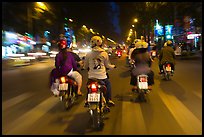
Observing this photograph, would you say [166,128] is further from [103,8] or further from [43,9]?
[103,8]

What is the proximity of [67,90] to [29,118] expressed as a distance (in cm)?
121

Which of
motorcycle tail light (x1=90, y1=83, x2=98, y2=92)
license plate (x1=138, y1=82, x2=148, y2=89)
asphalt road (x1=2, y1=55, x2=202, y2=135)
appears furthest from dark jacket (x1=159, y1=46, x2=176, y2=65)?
motorcycle tail light (x1=90, y1=83, x2=98, y2=92)

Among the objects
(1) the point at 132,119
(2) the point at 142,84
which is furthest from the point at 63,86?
(2) the point at 142,84

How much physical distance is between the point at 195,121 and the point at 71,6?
190ft

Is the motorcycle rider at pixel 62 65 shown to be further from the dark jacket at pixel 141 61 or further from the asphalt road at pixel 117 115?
the dark jacket at pixel 141 61

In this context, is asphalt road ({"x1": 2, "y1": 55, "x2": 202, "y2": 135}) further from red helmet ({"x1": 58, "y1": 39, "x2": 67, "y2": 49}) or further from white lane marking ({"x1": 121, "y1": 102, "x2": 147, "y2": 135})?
red helmet ({"x1": 58, "y1": 39, "x2": 67, "y2": 49})

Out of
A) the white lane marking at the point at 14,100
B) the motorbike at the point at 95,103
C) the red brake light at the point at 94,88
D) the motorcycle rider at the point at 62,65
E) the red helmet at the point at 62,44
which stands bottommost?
the white lane marking at the point at 14,100

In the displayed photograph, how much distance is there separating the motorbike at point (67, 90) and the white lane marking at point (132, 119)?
4.40 feet

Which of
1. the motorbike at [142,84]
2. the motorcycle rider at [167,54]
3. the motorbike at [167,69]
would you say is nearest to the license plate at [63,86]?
the motorbike at [142,84]

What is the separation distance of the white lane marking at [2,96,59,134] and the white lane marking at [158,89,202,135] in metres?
2.99

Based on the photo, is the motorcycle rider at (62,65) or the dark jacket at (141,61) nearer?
the motorcycle rider at (62,65)

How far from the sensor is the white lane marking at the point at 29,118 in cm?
634

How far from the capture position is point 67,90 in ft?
26.6

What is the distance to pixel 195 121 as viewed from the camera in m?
6.75
